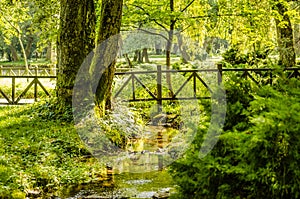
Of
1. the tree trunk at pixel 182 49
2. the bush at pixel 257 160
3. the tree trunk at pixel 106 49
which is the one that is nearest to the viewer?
the bush at pixel 257 160

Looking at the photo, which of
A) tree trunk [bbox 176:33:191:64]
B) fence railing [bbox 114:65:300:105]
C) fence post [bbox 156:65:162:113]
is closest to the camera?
fence railing [bbox 114:65:300:105]

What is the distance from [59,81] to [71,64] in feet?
1.64

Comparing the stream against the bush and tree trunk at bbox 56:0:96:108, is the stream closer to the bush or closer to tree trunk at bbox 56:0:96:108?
the bush

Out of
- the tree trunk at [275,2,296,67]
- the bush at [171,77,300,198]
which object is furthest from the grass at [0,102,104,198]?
the tree trunk at [275,2,296,67]

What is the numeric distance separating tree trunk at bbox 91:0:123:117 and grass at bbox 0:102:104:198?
873mm

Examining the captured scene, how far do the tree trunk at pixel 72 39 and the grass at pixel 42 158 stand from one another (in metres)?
0.79

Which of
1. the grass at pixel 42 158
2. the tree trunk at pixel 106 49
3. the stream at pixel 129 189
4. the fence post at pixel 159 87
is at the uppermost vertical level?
the tree trunk at pixel 106 49

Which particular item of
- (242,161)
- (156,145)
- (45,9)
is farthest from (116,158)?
(45,9)

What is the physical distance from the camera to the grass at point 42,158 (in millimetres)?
6129

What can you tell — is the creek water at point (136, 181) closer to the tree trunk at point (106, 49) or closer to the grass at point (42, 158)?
the grass at point (42, 158)

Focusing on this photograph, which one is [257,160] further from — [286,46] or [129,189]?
[286,46]

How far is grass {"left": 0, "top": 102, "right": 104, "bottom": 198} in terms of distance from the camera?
6129mm

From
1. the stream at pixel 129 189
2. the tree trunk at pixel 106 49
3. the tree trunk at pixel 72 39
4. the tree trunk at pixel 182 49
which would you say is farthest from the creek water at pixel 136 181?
the tree trunk at pixel 182 49

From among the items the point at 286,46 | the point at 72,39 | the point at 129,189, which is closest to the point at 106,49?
the point at 72,39
